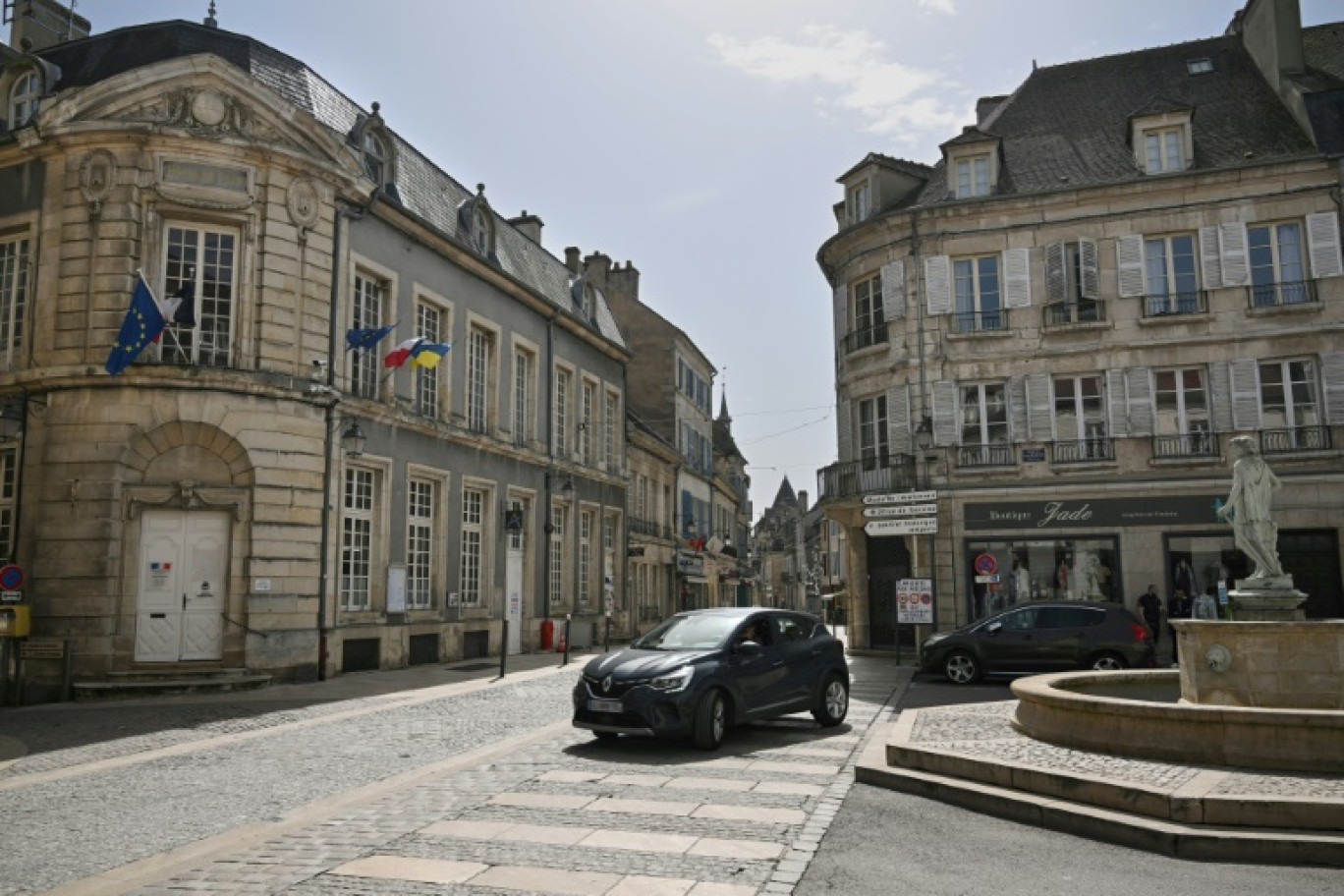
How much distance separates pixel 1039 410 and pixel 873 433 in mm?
4164

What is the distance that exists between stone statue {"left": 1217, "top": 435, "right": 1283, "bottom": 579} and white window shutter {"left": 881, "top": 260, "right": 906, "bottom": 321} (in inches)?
579

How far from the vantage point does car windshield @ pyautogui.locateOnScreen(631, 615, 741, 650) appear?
11320 mm

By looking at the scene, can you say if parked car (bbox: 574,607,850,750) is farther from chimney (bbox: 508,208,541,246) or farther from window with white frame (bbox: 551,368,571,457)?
chimney (bbox: 508,208,541,246)

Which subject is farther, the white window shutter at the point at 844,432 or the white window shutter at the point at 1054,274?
the white window shutter at the point at 844,432

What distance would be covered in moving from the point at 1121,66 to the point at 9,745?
1194 inches

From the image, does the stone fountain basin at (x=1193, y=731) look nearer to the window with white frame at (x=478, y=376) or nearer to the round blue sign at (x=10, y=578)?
the round blue sign at (x=10, y=578)

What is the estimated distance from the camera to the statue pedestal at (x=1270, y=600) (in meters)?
11.3

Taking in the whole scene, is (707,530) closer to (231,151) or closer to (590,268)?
(590,268)

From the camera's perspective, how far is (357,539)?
2055 cm

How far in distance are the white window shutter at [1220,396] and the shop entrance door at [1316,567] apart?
2.83 metres

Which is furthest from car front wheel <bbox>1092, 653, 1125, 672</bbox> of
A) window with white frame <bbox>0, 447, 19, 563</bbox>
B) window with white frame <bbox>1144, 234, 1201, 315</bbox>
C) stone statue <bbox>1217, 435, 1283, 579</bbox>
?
window with white frame <bbox>0, 447, 19, 563</bbox>

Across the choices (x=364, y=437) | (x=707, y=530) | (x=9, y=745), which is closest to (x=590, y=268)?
(x=707, y=530)

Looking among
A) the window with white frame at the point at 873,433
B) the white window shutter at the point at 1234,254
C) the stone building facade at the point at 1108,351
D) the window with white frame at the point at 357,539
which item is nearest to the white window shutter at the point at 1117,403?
the stone building facade at the point at 1108,351

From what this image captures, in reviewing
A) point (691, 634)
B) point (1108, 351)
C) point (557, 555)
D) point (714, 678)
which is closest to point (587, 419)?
point (557, 555)
